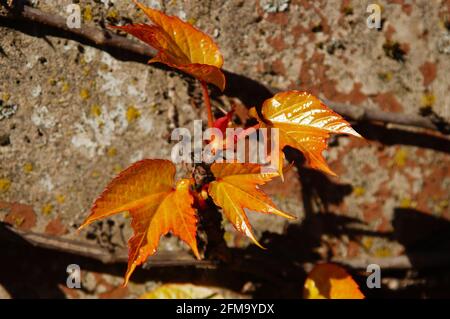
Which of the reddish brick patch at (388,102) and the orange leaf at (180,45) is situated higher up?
the orange leaf at (180,45)

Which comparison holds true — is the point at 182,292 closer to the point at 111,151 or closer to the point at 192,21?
the point at 111,151

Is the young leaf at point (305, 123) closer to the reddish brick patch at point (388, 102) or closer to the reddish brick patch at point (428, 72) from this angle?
the reddish brick patch at point (388, 102)

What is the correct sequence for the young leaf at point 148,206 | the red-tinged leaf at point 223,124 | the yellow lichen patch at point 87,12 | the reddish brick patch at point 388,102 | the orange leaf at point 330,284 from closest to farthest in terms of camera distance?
the young leaf at point 148,206
the red-tinged leaf at point 223,124
the yellow lichen patch at point 87,12
the orange leaf at point 330,284
the reddish brick patch at point 388,102

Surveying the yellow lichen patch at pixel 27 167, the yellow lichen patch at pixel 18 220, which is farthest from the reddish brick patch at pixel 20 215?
the yellow lichen patch at pixel 27 167

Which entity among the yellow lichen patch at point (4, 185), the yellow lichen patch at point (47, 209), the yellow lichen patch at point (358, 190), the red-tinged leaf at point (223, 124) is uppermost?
the red-tinged leaf at point (223, 124)

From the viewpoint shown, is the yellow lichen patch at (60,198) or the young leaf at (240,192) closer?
the young leaf at (240,192)
